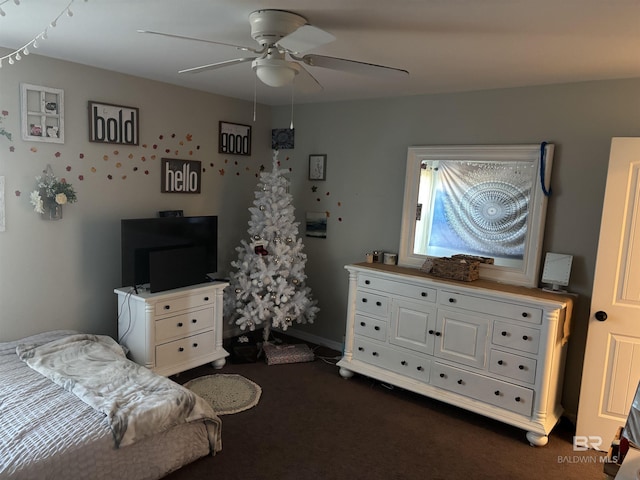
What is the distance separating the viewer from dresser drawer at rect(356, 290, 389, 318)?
3.69 m

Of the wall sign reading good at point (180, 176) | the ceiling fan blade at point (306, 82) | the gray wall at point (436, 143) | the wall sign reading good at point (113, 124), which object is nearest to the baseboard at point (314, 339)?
the gray wall at point (436, 143)

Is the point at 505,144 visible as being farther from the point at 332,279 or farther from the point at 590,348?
the point at 332,279

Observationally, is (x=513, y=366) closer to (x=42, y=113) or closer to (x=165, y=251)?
(x=165, y=251)

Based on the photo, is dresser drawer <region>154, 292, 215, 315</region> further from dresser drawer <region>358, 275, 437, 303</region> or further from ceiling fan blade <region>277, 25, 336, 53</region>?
ceiling fan blade <region>277, 25, 336, 53</region>

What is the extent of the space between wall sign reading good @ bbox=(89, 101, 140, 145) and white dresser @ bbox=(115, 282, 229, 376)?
122cm

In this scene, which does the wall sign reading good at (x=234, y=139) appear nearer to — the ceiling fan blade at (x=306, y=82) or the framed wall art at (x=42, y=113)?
the framed wall art at (x=42, y=113)

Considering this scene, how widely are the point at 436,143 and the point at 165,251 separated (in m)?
2.44

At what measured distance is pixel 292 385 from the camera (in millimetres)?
3732

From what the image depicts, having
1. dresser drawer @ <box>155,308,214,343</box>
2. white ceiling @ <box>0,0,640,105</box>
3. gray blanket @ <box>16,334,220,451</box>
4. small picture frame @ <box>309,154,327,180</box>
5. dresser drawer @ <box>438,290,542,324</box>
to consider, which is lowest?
gray blanket @ <box>16,334,220,451</box>

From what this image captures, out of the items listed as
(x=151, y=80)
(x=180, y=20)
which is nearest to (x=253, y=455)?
(x=180, y=20)

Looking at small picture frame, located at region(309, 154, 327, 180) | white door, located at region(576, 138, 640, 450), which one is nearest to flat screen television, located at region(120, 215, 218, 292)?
small picture frame, located at region(309, 154, 327, 180)

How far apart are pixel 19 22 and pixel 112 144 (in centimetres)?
125

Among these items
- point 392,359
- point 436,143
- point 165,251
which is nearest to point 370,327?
point 392,359

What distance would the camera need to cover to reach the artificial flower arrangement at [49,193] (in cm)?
315
